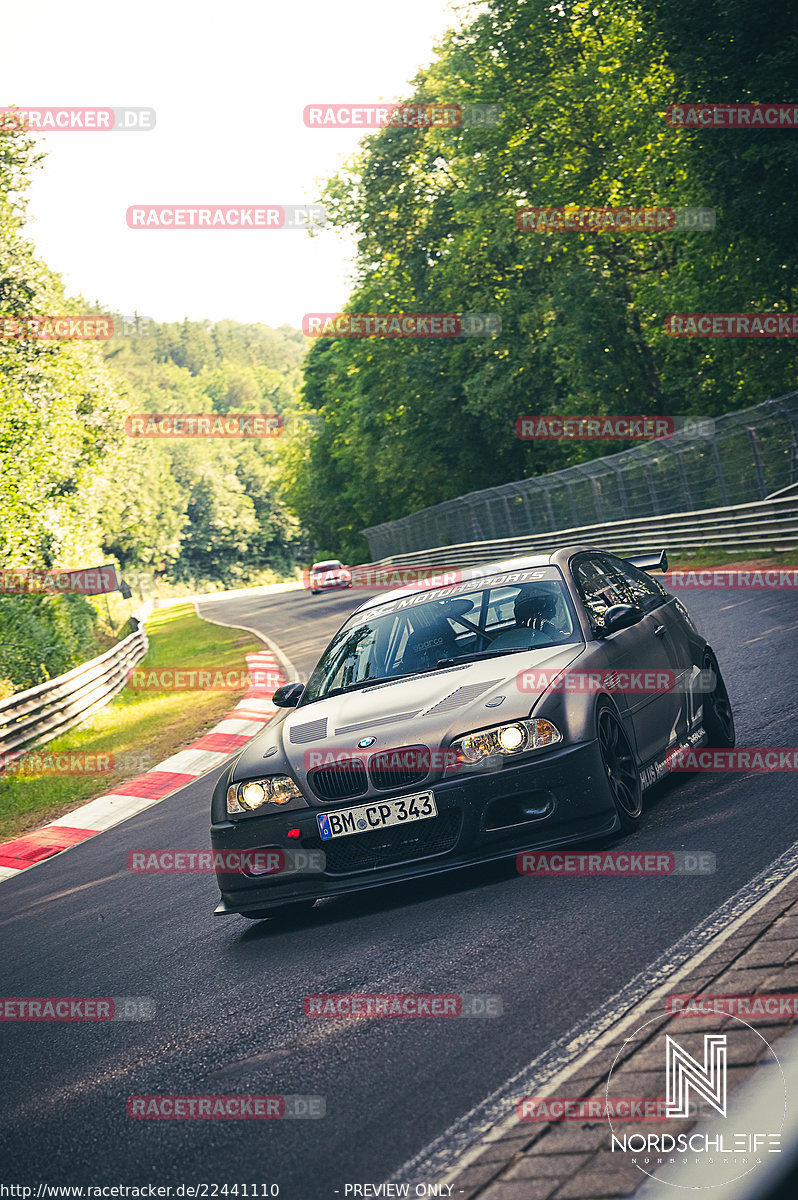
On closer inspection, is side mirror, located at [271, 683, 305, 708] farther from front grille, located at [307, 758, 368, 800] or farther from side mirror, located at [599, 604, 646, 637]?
side mirror, located at [599, 604, 646, 637]

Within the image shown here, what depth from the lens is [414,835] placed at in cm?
551

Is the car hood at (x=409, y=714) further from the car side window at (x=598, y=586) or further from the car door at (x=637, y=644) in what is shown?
the car side window at (x=598, y=586)

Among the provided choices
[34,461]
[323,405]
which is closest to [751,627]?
[34,461]

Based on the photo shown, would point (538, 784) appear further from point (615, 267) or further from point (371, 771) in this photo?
point (615, 267)

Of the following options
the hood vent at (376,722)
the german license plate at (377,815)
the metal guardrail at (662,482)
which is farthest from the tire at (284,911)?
the metal guardrail at (662,482)

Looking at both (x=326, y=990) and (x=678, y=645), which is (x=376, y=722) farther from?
(x=678, y=645)

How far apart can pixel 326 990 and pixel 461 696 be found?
1637 millimetres

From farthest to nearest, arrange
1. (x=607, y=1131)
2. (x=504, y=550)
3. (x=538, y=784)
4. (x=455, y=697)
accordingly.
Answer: (x=504, y=550)
(x=455, y=697)
(x=538, y=784)
(x=607, y=1131)

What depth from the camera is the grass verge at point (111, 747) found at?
13.4 meters

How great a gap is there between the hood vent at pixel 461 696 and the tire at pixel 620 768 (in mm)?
558

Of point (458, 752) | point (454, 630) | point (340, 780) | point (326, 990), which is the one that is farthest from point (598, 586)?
point (326, 990)

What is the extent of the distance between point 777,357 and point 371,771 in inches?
1098

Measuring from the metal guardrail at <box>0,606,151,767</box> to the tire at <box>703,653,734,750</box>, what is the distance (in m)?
10.3

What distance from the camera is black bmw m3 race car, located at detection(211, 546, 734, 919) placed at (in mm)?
5465
